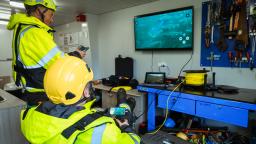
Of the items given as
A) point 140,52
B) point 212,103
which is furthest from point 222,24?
point 140,52

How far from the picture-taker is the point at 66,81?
863 millimetres

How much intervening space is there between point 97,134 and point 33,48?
0.95 m

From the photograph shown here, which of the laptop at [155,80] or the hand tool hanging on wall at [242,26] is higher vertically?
the hand tool hanging on wall at [242,26]

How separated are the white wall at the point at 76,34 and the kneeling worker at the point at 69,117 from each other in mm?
3435

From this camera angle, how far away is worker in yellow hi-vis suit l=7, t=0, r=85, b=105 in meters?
1.41

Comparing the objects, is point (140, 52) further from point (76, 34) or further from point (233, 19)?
point (76, 34)

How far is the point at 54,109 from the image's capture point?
0.87 metres

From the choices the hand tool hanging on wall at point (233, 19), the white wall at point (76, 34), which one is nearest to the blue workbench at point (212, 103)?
the hand tool hanging on wall at point (233, 19)

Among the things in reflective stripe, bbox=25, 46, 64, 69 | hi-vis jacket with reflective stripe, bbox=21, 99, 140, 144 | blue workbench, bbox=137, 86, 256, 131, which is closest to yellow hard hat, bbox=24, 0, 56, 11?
reflective stripe, bbox=25, 46, 64, 69

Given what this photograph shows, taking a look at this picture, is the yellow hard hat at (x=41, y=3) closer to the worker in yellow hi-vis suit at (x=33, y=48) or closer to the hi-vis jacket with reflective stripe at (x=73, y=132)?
the worker in yellow hi-vis suit at (x=33, y=48)

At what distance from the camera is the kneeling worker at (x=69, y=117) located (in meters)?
0.80

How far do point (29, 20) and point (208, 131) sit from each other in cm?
239

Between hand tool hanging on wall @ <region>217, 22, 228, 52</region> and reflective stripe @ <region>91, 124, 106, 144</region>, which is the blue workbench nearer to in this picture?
hand tool hanging on wall @ <region>217, 22, 228, 52</region>

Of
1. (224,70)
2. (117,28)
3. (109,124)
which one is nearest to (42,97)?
(109,124)
